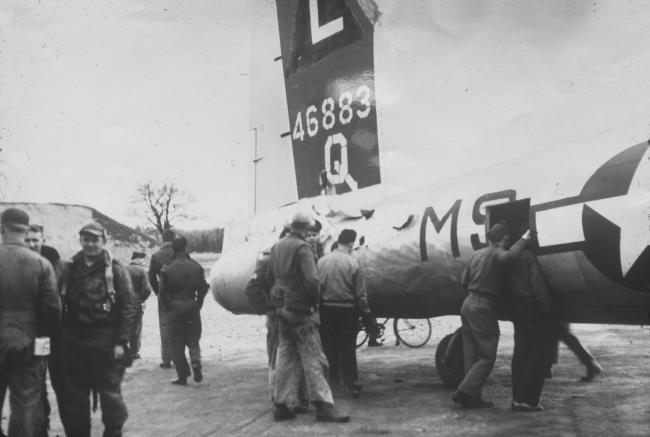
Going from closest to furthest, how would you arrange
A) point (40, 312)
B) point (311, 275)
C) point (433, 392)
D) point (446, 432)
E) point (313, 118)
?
point (40, 312), point (446, 432), point (311, 275), point (433, 392), point (313, 118)

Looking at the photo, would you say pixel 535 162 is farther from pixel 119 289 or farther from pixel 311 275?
pixel 119 289

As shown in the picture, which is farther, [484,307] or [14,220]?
[484,307]

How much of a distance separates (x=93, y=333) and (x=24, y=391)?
1.84ft

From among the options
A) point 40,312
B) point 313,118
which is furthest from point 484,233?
point 313,118

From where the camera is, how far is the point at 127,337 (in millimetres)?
4500

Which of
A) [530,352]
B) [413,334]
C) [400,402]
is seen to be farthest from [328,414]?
[413,334]

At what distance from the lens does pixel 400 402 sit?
631 centimetres

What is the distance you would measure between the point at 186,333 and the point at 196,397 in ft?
3.72

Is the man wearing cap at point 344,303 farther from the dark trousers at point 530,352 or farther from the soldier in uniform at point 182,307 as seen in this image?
the soldier in uniform at point 182,307

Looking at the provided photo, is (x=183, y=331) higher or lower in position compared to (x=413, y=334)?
higher

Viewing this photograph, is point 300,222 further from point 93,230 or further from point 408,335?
point 408,335

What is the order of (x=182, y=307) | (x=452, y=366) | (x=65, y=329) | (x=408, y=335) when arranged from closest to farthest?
(x=65, y=329), (x=452, y=366), (x=182, y=307), (x=408, y=335)

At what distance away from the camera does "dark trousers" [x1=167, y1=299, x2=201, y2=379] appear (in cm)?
768

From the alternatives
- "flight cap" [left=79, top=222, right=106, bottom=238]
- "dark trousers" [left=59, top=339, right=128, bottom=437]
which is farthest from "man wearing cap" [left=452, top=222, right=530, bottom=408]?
"flight cap" [left=79, top=222, right=106, bottom=238]
